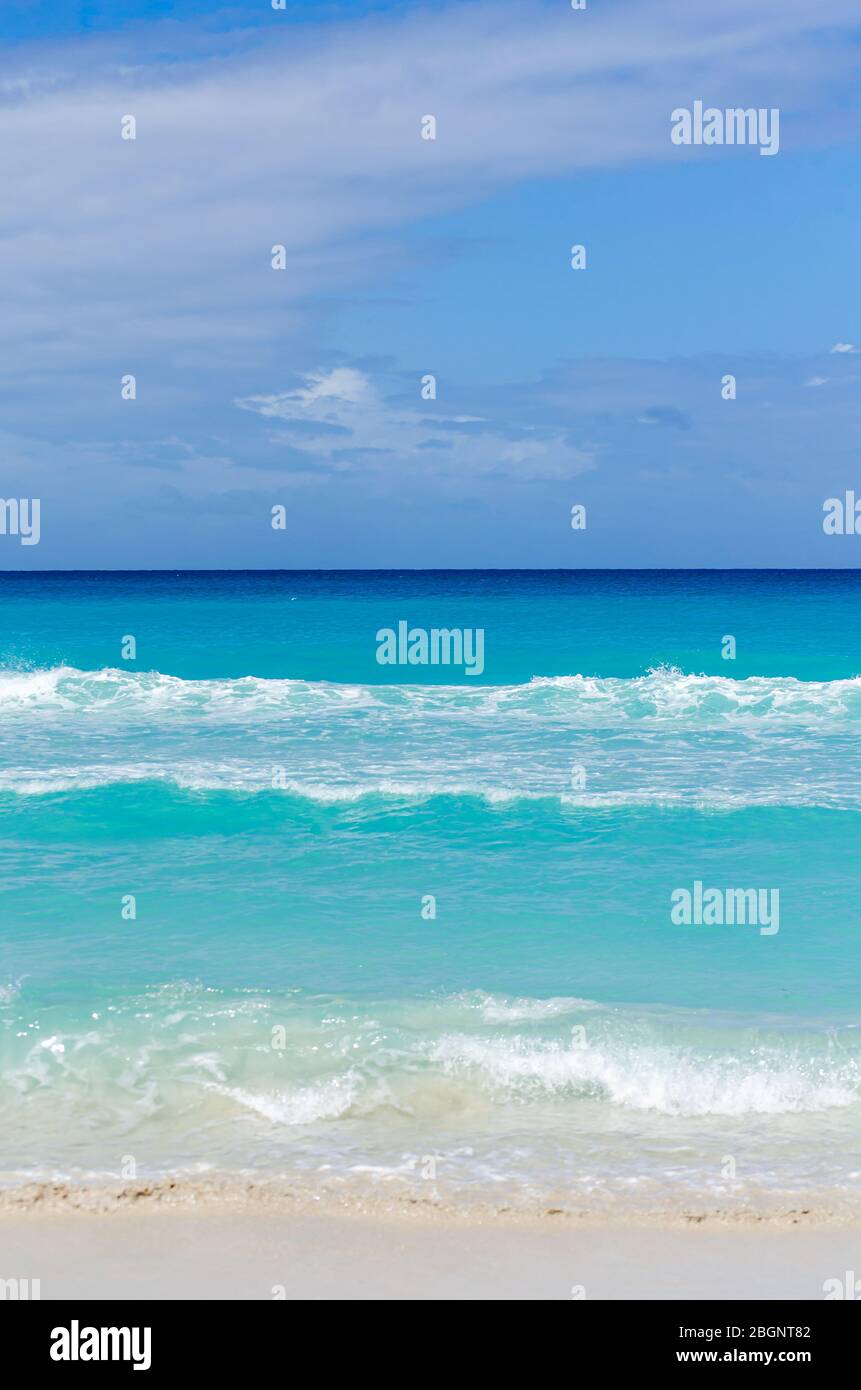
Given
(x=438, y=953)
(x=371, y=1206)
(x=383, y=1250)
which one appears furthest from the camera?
(x=438, y=953)

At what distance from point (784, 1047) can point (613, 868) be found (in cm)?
472

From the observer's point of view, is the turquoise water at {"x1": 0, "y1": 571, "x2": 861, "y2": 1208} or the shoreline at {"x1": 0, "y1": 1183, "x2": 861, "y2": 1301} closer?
the shoreline at {"x1": 0, "y1": 1183, "x2": 861, "y2": 1301}

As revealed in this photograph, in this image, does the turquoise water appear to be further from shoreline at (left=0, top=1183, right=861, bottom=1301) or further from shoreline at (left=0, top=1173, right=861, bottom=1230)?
shoreline at (left=0, top=1183, right=861, bottom=1301)

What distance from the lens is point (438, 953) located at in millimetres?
10344

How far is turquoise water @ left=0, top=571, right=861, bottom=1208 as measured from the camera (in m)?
7.11

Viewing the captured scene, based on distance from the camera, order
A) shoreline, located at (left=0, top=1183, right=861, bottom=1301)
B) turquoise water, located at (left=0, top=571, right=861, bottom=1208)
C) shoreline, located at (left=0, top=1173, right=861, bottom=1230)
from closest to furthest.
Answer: shoreline, located at (left=0, top=1183, right=861, bottom=1301) → shoreline, located at (left=0, top=1173, right=861, bottom=1230) → turquoise water, located at (left=0, top=571, right=861, bottom=1208)

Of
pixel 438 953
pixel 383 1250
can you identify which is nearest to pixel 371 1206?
pixel 383 1250

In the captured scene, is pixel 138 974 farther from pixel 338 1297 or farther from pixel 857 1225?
pixel 857 1225

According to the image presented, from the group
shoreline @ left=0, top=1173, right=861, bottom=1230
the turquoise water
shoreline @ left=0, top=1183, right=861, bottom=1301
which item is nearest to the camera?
shoreline @ left=0, top=1183, right=861, bottom=1301

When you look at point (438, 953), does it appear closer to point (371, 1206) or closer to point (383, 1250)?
point (371, 1206)

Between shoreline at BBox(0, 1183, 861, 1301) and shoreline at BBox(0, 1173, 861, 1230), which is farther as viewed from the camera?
shoreline at BBox(0, 1173, 861, 1230)

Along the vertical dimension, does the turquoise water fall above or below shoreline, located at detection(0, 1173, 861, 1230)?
above

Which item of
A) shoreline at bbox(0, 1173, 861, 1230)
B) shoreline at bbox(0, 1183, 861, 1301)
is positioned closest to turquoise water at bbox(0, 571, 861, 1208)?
shoreline at bbox(0, 1173, 861, 1230)
